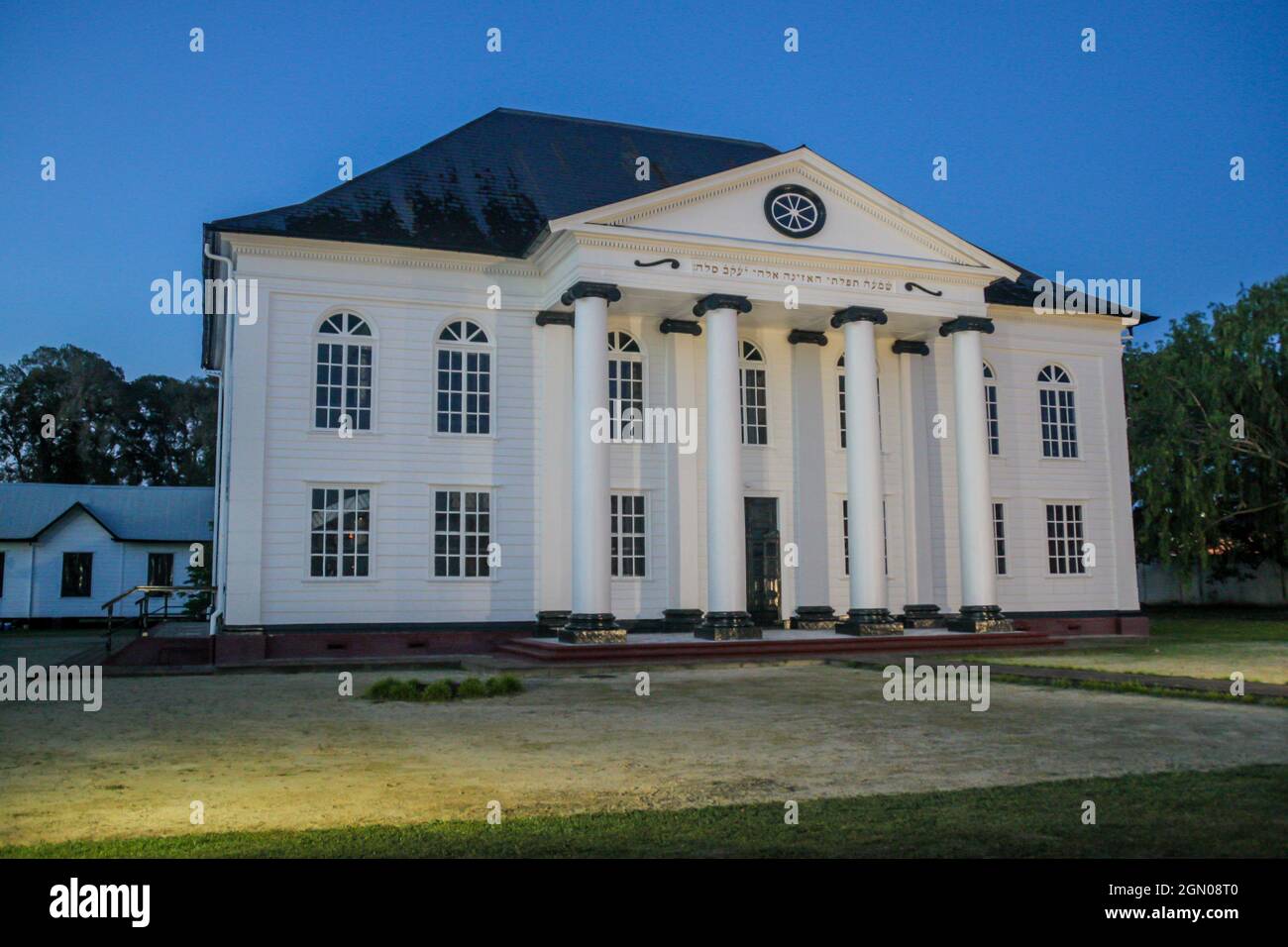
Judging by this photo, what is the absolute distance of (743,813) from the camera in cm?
648

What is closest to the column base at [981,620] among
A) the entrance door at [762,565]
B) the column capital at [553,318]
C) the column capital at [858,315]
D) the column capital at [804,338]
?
the entrance door at [762,565]

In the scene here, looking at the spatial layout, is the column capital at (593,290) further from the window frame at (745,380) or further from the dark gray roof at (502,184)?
the window frame at (745,380)

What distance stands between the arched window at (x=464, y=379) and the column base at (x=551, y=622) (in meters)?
4.18

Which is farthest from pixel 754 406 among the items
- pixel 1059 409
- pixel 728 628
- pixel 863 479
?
pixel 1059 409

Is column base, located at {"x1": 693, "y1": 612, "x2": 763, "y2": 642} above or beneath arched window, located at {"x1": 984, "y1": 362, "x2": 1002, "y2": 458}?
beneath

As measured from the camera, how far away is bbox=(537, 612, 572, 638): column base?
21.8m

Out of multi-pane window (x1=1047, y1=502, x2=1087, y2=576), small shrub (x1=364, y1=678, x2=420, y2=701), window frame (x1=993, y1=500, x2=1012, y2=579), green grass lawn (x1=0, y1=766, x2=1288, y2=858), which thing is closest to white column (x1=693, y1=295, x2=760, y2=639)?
small shrub (x1=364, y1=678, x2=420, y2=701)

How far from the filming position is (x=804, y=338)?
24.7 meters

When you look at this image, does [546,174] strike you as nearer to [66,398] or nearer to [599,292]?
[599,292]

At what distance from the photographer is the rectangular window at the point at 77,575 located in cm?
4031

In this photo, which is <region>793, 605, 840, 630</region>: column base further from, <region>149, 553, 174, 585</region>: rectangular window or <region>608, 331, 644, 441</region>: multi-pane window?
<region>149, 553, 174, 585</region>: rectangular window

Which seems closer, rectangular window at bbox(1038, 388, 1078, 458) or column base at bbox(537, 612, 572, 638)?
column base at bbox(537, 612, 572, 638)

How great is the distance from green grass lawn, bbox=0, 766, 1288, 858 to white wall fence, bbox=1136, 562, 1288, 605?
1468 inches
